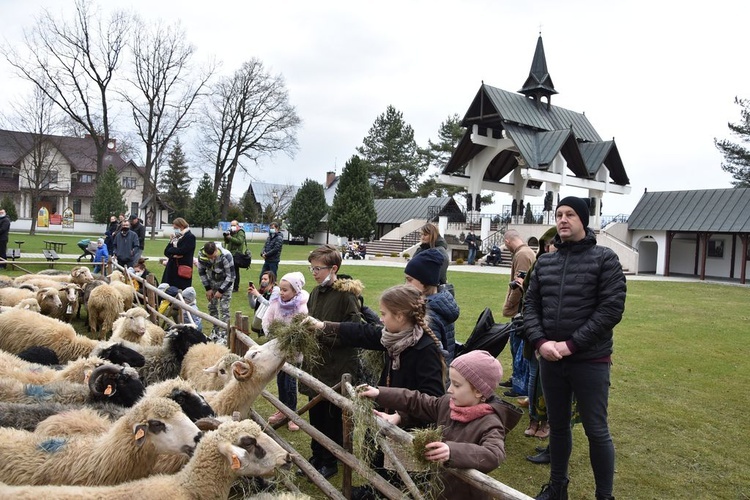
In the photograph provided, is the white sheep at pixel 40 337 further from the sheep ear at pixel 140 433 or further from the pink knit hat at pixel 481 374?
the pink knit hat at pixel 481 374

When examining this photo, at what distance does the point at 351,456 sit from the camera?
3.66 meters

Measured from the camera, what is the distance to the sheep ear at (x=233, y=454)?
312cm

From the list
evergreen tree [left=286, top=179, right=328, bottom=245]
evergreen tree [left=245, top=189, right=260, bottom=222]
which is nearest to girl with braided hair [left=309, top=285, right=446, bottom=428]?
evergreen tree [left=286, top=179, right=328, bottom=245]

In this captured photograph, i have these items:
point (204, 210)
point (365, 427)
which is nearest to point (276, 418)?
point (365, 427)

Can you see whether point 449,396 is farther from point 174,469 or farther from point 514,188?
point 514,188

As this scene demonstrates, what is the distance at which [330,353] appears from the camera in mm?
4574

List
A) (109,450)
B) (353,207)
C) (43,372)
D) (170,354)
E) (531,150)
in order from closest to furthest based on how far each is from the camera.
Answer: (109,450), (43,372), (170,354), (531,150), (353,207)

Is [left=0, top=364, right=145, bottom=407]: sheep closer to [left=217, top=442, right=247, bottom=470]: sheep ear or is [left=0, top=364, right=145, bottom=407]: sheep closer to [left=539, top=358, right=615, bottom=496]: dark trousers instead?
[left=217, top=442, right=247, bottom=470]: sheep ear

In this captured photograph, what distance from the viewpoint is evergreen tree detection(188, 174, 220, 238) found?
5338 centimetres

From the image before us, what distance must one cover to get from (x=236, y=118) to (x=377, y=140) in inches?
950

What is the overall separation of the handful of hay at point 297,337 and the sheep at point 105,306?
6256mm

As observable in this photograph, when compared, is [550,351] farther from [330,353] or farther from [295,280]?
[295,280]

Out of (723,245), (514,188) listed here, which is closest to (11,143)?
(514,188)

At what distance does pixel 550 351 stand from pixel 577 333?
0.22 m
